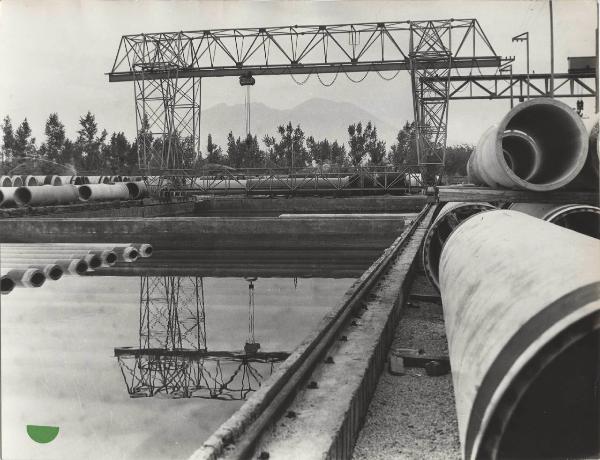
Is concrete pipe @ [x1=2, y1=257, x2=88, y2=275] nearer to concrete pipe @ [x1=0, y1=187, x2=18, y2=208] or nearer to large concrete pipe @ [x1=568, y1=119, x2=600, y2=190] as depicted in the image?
large concrete pipe @ [x1=568, y1=119, x2=600, y2=190]

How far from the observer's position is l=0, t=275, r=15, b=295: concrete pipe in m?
6.55

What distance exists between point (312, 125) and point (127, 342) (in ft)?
593

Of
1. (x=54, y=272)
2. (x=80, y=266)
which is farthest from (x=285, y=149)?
(x=54, y=272)

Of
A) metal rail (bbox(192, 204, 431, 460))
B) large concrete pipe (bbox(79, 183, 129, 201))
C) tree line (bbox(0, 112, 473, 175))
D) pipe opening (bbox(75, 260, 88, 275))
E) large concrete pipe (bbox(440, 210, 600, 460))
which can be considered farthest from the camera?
tree line (bbox(0, 112, 473, 175))

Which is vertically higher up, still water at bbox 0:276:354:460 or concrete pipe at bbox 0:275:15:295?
concrete pipe at bbox 0:275:15:295

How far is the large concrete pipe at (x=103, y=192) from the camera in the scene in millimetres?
19094

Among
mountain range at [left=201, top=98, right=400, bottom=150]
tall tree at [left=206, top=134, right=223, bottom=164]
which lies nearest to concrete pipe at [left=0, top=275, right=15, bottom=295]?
tall tree at [left=206, top=134, right=223, bottom=164]

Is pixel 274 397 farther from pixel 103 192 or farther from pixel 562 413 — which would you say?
pixel 103 192

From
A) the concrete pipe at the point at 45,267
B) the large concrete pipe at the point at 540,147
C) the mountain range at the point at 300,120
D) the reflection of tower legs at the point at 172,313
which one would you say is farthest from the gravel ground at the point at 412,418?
the mountain range at the point at 300,120

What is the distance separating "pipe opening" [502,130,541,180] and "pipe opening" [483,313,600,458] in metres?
4.34

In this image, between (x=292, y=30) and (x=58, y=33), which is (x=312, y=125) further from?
(x=58, y=33)

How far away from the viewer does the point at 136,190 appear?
22.0 metres

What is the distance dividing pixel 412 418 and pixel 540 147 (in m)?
4.47

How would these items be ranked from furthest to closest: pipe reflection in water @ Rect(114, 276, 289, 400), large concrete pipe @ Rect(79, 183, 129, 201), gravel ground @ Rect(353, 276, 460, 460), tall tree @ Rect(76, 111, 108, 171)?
1. tall tree @ Rect(76, 111, 108, 171)
2. large concrete pipe @ Rect(79, 183, 129, 201)
3. pipe reflection in water @ Rect(114, 276, 289, 400)
4. gravel ground @ Rect(353, 276, 460, 460)
